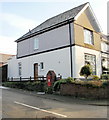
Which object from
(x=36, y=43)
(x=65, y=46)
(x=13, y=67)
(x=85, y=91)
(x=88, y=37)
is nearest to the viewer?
(x=85, y=91)

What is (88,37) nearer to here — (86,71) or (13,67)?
(86,71)

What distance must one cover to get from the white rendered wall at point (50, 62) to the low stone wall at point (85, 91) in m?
2.90

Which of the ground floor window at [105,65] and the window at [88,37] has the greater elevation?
the window at [88,37]

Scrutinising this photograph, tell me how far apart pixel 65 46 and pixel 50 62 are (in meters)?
2.65

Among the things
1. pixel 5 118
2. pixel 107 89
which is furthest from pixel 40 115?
pixel 107 89

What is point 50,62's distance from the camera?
701 inches

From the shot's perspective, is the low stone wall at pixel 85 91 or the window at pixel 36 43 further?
the window at pixel 36 43

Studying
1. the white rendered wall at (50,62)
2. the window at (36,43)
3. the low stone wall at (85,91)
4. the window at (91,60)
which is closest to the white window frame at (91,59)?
the window at (91,60)

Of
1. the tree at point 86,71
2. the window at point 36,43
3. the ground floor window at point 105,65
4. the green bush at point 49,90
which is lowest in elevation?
the green bush at point 49,90

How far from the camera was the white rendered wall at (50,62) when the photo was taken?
1614 cm

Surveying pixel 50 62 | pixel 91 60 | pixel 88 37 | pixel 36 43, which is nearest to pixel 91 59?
pixel 91 60

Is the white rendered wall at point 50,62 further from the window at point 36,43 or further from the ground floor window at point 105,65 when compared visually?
the ground floor window at point 105,65

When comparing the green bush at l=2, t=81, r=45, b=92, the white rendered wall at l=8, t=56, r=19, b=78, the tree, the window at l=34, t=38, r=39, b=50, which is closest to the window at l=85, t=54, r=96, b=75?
the tree

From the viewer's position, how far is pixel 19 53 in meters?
23.2
